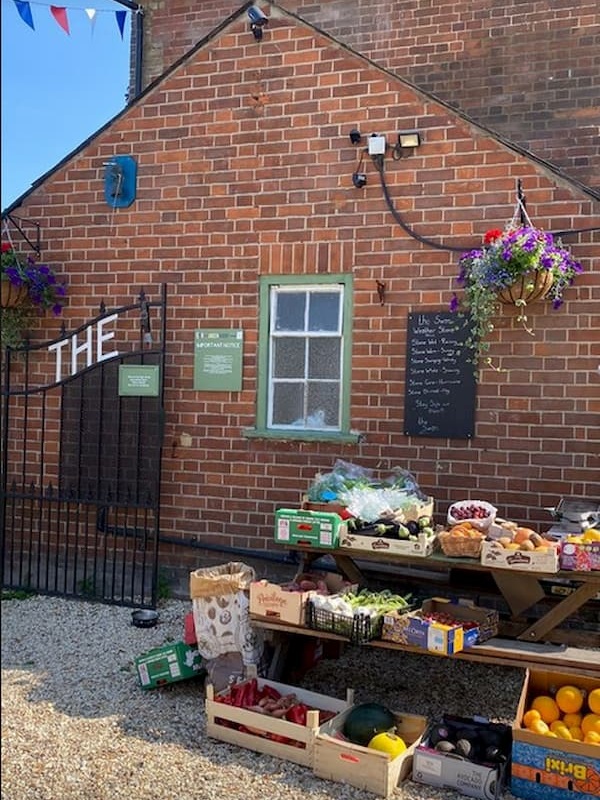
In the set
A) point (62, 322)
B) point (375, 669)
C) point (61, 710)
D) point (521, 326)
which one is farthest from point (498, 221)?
point (61, 710)

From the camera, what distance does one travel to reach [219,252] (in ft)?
24.1

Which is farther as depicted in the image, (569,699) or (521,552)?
(521,552)

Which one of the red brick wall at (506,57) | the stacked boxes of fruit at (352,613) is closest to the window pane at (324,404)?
the stacked boxes of fruit at (352,613)

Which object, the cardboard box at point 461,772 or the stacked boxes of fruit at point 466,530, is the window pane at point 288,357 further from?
the cardboard box at point 461,772

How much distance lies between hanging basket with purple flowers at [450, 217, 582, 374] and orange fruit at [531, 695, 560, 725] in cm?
277

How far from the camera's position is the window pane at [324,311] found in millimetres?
6992

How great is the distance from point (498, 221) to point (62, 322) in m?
4.15

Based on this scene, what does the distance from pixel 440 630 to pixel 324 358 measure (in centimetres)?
309

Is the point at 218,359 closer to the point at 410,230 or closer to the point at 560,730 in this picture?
the point at 410,230

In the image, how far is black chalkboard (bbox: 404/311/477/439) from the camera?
6.46 metres

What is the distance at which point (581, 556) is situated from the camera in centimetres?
465

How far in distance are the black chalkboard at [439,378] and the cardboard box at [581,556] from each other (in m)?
1.88

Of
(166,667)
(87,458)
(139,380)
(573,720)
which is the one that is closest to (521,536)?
(573,720)

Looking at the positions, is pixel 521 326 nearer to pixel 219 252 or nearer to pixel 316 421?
pixel 316 421
